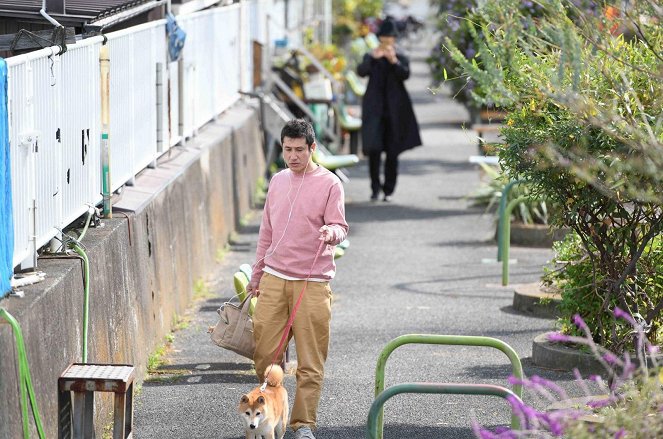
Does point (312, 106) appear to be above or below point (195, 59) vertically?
below

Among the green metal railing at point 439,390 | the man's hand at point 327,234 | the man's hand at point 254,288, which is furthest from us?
the man's hand at point 254,288

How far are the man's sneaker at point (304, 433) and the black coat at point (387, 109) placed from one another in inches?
366

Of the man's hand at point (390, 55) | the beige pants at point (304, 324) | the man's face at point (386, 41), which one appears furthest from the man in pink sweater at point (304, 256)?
the man's face at point (386, 41)

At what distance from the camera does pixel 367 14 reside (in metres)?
38.4

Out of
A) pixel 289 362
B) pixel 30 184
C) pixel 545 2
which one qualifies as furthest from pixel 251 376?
pixel 545 2

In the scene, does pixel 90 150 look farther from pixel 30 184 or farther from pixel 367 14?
pixel 367 14

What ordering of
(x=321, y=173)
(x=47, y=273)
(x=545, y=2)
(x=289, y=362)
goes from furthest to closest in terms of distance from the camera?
(x=289, y=362) → (x=321, y=173) → (x=47, y=273) → (x=545, y=2)

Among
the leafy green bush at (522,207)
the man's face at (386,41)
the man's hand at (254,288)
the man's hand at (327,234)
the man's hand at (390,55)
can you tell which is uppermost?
the man's face at (386,41)

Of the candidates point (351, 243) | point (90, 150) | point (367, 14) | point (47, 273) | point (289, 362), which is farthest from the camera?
point (367, 14)

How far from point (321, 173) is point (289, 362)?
2.03 m

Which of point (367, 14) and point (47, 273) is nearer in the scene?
point (47, 273)

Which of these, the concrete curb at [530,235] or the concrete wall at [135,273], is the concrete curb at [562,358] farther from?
the concrete curb at [530,235]

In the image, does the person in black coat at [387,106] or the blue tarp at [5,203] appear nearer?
the blue tarp at [5,203]

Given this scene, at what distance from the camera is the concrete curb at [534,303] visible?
9898 millimetres
